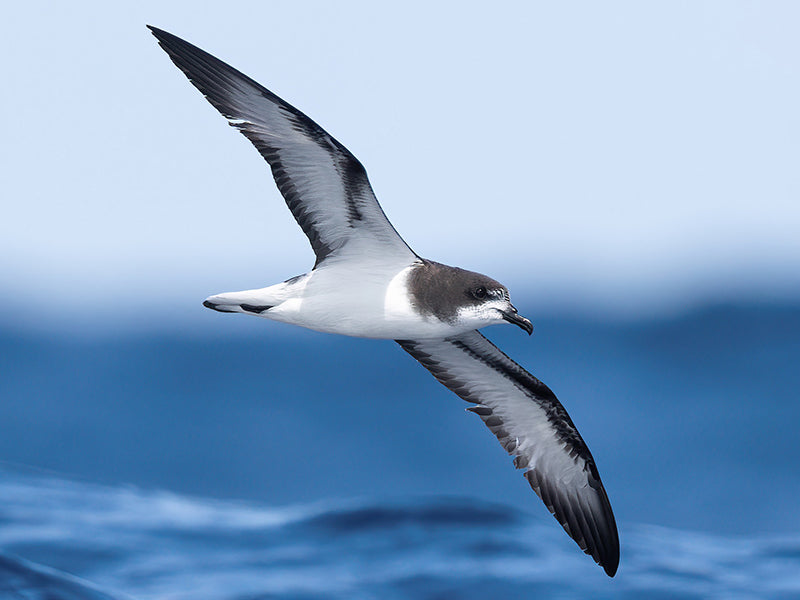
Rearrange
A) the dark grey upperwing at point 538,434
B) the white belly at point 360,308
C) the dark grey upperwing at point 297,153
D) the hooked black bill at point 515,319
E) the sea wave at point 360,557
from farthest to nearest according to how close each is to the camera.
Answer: the sea wave at point 360,557, the dark grey upperwing at point 538,434, the white belly at point 360,308, the hooked black bill at point 515,319, the dark grey upperwing at point 297,153

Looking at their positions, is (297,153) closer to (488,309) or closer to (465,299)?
(465,299)

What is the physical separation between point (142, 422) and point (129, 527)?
Result: 521 inches

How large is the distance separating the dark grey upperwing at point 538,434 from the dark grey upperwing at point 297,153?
2563 mm

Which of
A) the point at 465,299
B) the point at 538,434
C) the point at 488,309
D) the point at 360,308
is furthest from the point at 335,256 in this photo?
the point at 538,434

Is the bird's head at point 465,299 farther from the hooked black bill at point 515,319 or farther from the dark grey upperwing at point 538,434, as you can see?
the dark grey upperwing at point 538,434

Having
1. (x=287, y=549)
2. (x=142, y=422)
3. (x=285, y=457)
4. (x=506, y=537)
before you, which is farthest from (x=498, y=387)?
(x=142, y=422)

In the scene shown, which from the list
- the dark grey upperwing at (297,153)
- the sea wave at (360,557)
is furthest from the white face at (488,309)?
the sea wave at (360,557)

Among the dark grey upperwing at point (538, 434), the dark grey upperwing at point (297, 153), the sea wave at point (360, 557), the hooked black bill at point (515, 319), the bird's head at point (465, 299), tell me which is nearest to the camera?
the dark grey upperwing at point (297, 153)

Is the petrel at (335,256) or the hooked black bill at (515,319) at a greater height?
the petrel at (335,256)

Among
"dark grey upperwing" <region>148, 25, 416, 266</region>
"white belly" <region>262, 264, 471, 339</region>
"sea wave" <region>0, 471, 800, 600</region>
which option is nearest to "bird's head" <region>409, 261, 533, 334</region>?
"white belly" <region>262, 264, 471, 339</region>

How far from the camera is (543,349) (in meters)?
42.3

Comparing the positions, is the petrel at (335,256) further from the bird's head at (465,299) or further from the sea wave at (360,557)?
the sea wave at (360,557)

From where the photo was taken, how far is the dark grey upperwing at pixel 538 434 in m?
12.5

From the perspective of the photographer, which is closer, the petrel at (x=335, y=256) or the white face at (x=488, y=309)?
the petrel at (x=335, y=256)
